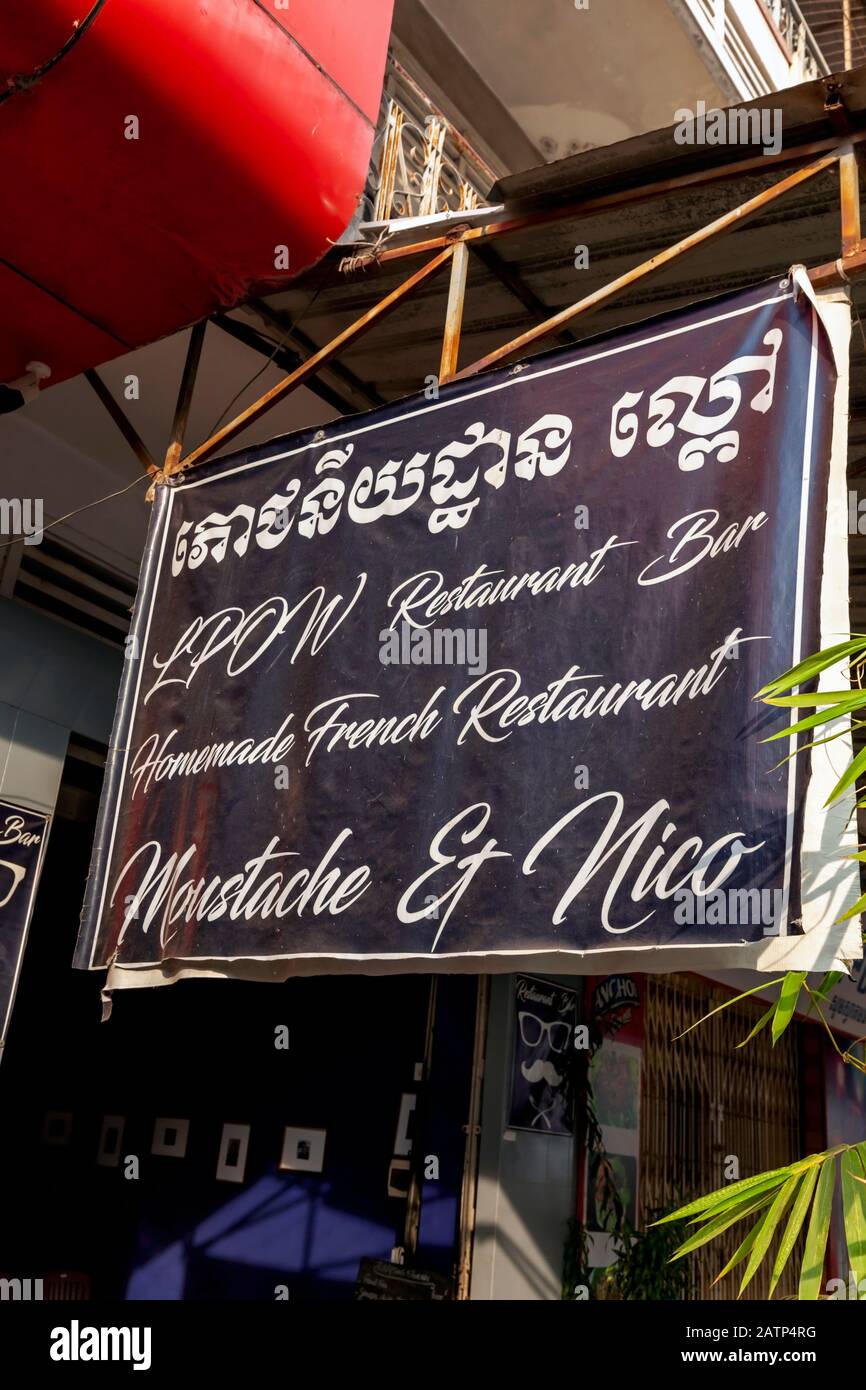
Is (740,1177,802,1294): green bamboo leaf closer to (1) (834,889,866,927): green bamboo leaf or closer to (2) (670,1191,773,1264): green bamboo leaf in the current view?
(2) (670,1191,773,1264): green bamboo leaf

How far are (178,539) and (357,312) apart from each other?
1.85m

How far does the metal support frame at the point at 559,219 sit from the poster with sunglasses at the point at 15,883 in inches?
80.7

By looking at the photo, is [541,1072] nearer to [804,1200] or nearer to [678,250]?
[804,1200]

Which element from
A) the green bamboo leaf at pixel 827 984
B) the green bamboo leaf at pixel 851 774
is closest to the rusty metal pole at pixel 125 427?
the green bamboo leaf at pixel 851 774

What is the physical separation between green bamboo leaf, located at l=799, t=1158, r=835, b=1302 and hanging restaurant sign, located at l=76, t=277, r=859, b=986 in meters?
0.67

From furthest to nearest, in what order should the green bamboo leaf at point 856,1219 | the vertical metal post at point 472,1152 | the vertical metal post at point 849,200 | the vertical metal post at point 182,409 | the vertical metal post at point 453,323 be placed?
the vertical metal post at point 472,1152 < the vertical metal post at point 182,409 < the vertical metal post at point 453,323 < the vertical metal post at point 849,200 < the green bamboo leaf at point 856,1219

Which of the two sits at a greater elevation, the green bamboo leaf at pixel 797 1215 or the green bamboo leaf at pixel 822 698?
the green bamboo leaf at pixel 822 698

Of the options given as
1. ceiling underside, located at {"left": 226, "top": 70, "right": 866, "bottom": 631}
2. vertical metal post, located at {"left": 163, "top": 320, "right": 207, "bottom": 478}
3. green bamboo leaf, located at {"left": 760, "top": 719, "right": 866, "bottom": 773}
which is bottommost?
green bamboo leaf, located at {"left": 760, "top": 719, "right": 866, "bottom": 773}

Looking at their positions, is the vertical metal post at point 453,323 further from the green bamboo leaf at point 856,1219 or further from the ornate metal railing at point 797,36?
the ornate metal railing at point 797,36

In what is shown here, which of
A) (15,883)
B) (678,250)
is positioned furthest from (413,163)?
(15,883)

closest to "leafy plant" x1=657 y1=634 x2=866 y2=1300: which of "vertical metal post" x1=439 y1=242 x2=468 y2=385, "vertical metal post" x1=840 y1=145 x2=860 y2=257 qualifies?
"vertical metal post" x1=840 y1=145 x2=860 y2=257

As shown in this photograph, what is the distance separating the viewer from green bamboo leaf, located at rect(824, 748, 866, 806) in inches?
117

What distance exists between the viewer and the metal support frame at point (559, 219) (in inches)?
173

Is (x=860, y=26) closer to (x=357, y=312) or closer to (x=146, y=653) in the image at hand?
(x=357, y=312)
